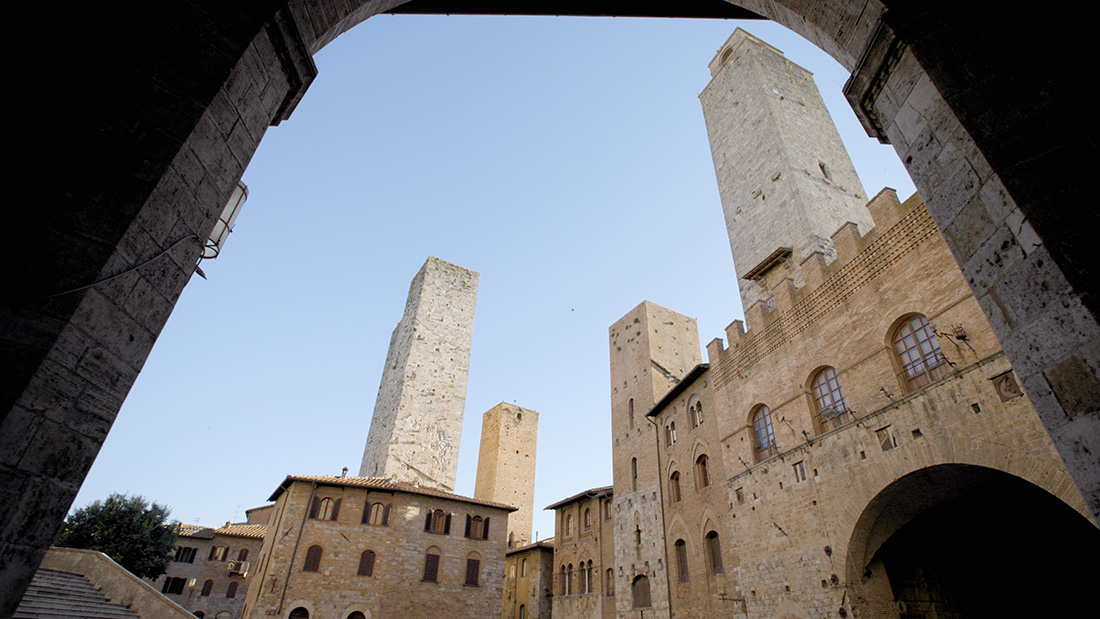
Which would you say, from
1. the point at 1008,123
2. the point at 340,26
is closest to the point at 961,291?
the point at 1008,123

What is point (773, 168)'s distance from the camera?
16.8 m

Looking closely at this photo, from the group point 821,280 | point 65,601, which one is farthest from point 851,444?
point 65,601

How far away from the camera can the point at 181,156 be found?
2414 millimetres

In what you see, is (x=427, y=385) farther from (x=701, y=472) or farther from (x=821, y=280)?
(x=821, y=280)

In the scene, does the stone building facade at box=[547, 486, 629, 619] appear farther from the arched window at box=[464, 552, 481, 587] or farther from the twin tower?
the twin tower

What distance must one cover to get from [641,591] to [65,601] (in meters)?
15.4

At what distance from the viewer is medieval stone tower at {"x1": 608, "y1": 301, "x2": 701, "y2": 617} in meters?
18.0

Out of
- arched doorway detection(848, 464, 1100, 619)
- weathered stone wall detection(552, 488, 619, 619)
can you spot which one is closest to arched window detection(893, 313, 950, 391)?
arched doorway detection(848, 464, 1100, 619)

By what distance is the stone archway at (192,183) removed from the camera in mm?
1879

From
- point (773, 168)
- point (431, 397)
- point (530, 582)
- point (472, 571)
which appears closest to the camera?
point (773, 168)

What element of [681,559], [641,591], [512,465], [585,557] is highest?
[512,465]

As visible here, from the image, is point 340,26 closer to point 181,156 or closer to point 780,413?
point 181,156

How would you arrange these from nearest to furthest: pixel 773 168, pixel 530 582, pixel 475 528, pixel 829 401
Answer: pixel 829 401
pixel 773 168
pixel 475 528
pixel 530 582

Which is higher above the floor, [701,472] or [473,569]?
[701,472]
